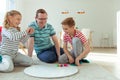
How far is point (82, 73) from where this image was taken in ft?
4.33

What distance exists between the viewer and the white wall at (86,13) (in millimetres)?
5213

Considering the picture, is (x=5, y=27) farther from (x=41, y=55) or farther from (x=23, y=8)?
(x=23, y=8)

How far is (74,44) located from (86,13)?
380 cm

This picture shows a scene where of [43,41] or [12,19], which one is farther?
[43,41]

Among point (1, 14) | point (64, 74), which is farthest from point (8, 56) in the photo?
point (1, 14)

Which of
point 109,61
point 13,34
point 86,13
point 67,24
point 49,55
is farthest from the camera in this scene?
point 86,13

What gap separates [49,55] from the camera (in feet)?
5.79

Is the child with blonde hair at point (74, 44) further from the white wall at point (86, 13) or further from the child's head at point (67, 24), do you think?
the white wall at point (86, 13)

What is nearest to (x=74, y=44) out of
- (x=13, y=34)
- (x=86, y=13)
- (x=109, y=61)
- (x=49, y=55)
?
(x=49, y=55)

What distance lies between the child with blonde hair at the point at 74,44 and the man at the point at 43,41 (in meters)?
0.14

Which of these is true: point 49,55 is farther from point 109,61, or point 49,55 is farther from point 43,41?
point 109,61

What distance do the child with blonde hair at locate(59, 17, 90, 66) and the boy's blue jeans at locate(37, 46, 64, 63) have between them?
0.10m

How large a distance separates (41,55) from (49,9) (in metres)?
3.70

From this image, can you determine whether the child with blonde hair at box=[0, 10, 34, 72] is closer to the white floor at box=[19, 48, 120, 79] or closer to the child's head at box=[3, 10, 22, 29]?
the child's head at box=[3, 10, 22, 29]
